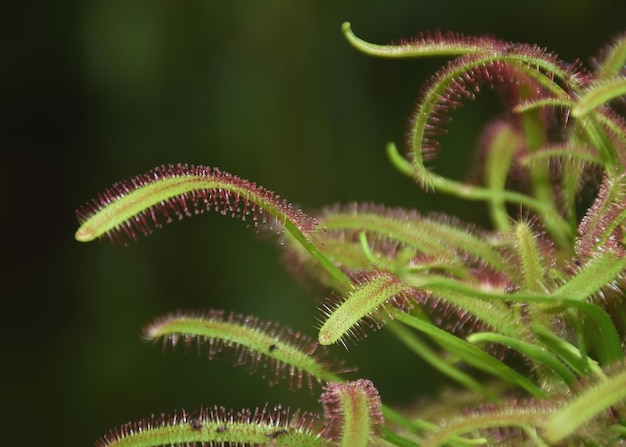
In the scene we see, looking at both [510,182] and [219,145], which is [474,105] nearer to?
[219,145]

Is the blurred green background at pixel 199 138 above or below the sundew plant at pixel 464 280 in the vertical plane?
above

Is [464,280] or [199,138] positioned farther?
[199,138]

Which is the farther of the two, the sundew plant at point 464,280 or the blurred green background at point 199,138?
the blurred green background at point 199,138

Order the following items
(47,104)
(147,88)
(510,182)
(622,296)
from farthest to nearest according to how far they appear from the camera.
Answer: (47,104), (147,88), (510,182), (622,296)

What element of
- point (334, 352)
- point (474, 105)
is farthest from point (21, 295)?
point (474, 105)

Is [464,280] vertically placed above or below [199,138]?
below
